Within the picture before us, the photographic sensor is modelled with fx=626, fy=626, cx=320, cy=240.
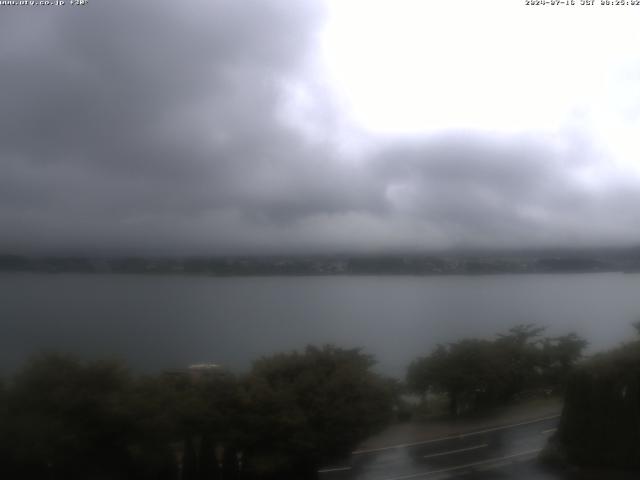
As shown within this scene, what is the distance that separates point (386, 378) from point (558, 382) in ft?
17.3

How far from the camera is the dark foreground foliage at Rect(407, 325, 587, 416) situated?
17891 millimetres

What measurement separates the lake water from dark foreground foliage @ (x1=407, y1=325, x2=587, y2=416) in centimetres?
89

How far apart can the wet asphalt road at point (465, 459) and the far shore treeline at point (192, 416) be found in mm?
754

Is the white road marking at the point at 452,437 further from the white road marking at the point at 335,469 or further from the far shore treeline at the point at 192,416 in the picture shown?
the far shore treeline at the point at 192,416

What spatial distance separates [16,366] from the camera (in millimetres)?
11906

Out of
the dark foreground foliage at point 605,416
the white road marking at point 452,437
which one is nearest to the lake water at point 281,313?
the white road marking at point 452,437

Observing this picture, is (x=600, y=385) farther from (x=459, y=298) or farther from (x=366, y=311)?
(x=459, y=298)

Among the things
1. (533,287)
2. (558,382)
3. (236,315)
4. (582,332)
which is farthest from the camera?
(533,287)

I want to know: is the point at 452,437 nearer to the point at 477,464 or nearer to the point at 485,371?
the point at 477,464

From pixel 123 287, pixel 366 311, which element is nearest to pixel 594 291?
pixel 366 311

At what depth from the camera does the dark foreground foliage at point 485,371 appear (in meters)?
17.9

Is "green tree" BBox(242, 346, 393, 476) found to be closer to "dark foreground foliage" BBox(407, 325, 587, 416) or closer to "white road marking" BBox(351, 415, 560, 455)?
"white road marking" BBox(351, 415, 560, 455)

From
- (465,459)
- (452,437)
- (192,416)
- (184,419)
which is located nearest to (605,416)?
(465,459)

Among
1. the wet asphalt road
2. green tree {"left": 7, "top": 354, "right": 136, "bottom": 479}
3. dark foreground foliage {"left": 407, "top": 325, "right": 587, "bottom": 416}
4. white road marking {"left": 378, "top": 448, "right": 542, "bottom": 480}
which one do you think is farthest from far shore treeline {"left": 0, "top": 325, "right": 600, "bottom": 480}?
dark foreground foliage {"left": 407, "top": 325, "right": 587, "bottom": 416}
